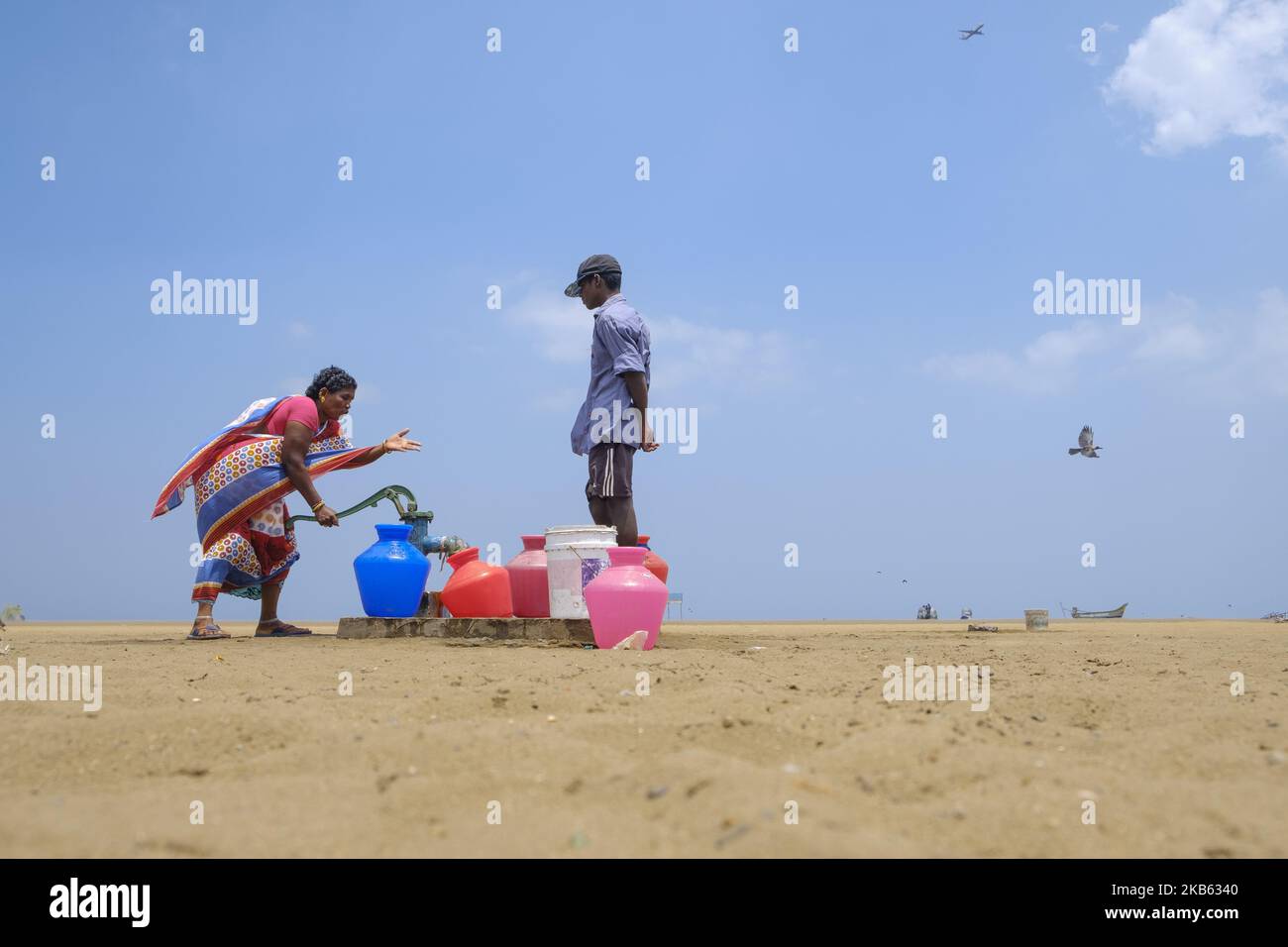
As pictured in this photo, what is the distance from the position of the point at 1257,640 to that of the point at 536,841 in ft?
23.7

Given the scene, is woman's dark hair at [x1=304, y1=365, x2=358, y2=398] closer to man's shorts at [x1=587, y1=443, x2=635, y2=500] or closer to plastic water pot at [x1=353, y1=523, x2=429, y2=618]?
plastic water pot at [x1=353, y1=523, x2=429, y2=618]

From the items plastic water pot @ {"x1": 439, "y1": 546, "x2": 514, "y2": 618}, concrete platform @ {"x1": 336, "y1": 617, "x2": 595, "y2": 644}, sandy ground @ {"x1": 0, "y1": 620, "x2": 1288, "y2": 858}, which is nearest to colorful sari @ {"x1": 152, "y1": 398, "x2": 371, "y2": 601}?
concrete platform @ {"x1": 336, "y1": 617, "x2": 595, "y2": 644}

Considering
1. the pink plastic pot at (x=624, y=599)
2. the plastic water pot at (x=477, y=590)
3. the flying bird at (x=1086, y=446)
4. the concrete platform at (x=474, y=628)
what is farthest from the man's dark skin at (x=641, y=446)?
the flying bird at (x=1086, y=446)

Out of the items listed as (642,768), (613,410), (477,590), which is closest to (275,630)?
(477,590)

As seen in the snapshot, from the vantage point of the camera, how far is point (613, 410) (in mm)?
6363

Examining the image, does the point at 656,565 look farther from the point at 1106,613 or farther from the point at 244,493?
the point at 1106,613

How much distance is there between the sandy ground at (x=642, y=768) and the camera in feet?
6.16

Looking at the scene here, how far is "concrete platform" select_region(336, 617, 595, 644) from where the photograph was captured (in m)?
6.02

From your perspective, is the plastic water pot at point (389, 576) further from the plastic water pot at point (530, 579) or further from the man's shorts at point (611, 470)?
the man's shorts at point (611, 470)
